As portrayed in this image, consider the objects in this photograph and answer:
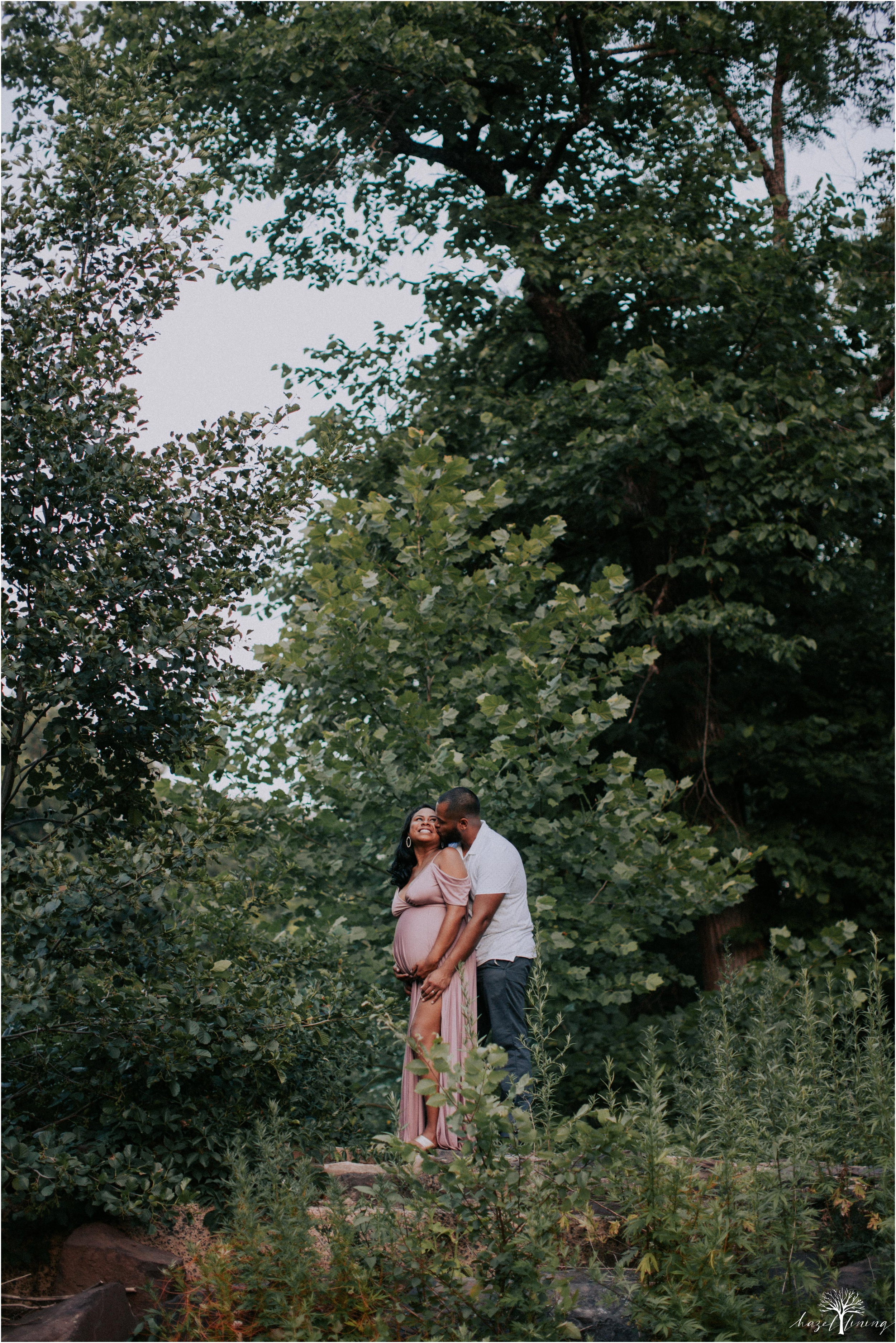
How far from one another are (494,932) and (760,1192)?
170 centimetres

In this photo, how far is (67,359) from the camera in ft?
15.7

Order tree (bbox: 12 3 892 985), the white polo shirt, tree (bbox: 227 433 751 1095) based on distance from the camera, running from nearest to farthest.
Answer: the white polo shirt, tree (bbox: 227 433 751 1095), tree (bbox: 12 3 892 985)

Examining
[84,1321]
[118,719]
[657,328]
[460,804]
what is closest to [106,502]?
[118,719]

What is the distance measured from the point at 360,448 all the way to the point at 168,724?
261 inches

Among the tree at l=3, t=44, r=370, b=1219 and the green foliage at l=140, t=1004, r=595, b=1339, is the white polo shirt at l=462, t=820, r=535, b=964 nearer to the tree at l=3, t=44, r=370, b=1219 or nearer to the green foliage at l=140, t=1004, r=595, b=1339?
the tree at l=3, t=44, r=370, b=1219

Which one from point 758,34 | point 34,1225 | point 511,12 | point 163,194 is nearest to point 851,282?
point 758,34

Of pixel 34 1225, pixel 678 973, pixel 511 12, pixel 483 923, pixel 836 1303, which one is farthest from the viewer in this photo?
pixel 511 12

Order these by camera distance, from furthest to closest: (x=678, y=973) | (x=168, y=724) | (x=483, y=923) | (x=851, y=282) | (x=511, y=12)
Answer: (x=511, y=12)
(x=851, y=282)
(x=678, y=973)
(x=483, y=923)
(x=168, y=724)

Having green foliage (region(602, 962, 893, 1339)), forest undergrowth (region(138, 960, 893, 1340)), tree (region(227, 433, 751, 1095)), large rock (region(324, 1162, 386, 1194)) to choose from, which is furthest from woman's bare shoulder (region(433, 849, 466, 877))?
tree (region(227, 433, 751, 1095))

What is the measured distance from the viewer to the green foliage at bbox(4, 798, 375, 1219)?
3.98 metres

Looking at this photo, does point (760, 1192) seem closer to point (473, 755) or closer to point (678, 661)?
point (473, 755)

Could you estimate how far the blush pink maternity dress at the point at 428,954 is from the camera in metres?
5.00

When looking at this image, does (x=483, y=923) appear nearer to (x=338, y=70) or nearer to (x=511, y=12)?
(x=338, y=70)

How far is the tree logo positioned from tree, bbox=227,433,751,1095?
3.14 meters
